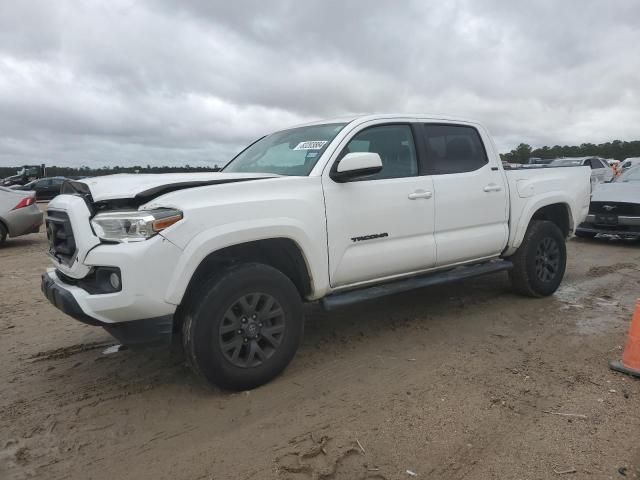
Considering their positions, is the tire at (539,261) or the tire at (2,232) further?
the tire at (2,232)

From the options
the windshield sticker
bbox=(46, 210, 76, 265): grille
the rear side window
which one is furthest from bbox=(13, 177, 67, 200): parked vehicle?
the rear side window

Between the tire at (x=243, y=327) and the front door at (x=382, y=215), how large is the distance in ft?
1.71

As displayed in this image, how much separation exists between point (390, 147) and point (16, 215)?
9066mm

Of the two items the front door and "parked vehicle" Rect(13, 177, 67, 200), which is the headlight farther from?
"parked vehicle" Rect(13, 177, 67, 200)

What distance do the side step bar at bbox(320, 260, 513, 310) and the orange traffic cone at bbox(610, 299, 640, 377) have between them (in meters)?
1.46

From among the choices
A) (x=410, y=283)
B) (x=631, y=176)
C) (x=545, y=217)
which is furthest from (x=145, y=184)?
(x=631, y=176)

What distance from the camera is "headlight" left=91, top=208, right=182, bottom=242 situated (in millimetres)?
2971

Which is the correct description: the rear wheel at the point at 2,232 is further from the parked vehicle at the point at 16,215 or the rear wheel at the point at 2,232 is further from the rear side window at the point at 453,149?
the rear side window at the point at 453,149

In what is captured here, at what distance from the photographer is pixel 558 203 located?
18.8 ft

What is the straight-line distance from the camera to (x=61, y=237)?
3.44m

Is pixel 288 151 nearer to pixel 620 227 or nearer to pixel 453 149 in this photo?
pixel 453 149

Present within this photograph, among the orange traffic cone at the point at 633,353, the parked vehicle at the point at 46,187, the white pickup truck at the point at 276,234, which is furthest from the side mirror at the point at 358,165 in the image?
the parked vehicle at the point at 46,187

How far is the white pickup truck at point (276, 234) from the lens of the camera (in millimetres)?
3031

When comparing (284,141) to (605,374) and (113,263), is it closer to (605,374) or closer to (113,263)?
(113,263)
